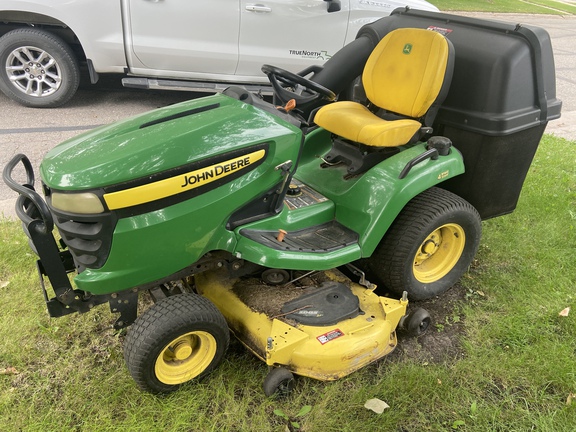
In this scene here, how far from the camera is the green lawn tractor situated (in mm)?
2035

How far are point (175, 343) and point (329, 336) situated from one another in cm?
68

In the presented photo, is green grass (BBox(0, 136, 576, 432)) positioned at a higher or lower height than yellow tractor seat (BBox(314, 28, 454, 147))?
lower

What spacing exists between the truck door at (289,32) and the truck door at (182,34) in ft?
0.44

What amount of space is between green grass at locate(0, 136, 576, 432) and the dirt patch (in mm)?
30

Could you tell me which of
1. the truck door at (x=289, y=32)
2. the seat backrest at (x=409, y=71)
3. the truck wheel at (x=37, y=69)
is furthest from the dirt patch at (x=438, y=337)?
the truck wheel at (x=37, y=69)

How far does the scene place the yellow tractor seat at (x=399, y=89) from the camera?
2.67 meters

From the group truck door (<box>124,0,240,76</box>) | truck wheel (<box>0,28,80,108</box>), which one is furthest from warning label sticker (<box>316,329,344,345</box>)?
truck wheel (<box>0,28,80,108</box>)

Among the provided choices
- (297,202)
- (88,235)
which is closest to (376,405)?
(297,202)

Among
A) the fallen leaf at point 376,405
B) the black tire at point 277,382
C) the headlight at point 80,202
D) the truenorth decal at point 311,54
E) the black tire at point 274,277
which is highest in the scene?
the headlight at point 80,202

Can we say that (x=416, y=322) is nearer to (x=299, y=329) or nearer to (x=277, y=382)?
(x=299, y=329)

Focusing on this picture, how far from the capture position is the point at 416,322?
2.57 meters

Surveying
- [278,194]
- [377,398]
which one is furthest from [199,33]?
[377,398]

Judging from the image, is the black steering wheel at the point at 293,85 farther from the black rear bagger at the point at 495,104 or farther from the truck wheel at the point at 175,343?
the truck wheel at the point at 175,343

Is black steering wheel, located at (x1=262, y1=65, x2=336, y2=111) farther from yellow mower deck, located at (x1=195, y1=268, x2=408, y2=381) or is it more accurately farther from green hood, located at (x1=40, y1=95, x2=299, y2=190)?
yellow mower deck, located at (x1=195, y1=268, x2=408, y2=381)
